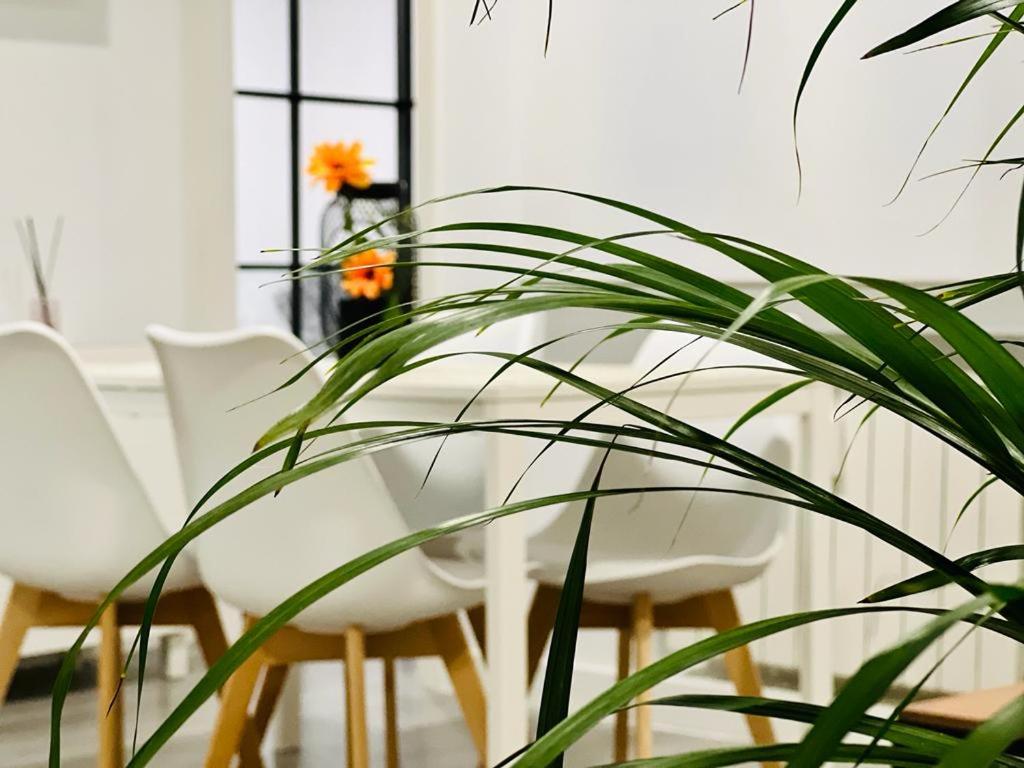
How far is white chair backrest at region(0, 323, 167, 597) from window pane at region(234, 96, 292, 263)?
8.83ft

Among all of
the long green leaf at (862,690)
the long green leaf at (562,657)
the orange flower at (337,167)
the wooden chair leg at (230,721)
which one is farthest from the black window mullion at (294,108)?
the long green leaf at (862,690)

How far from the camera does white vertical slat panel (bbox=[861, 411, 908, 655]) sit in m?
3.39

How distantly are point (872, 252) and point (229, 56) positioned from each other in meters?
2.21

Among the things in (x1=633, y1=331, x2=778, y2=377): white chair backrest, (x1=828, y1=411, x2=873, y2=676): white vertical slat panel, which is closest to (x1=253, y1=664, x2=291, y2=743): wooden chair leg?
(x1=633, y1=331, x2=778, y2=377): white chair backrest

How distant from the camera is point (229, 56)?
4801 millimetres

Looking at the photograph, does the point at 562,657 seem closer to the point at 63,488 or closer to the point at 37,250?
the point at 63,488

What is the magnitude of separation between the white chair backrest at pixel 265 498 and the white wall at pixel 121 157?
214 centimetres

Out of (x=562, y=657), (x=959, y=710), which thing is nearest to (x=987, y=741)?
(x=562, y=657)

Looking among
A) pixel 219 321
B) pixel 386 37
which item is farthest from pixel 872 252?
pixel 386 37

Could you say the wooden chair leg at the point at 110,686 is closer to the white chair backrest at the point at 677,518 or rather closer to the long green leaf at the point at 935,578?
the white chair backrest at the point at 677,518

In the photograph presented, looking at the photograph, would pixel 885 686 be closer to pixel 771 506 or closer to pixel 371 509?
pixel 371 509

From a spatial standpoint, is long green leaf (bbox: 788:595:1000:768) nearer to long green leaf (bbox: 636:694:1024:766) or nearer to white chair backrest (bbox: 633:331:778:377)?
long green leaf (bbox: 636:694:1024:766)

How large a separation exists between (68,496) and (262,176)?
2.92 m

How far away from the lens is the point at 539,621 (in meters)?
2.93
